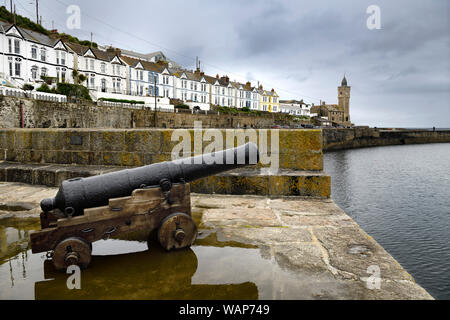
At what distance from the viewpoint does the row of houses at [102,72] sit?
38.2m

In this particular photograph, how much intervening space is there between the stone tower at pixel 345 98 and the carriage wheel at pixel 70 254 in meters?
123

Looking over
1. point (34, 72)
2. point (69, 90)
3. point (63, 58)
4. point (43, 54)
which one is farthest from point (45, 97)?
point (63, 58)

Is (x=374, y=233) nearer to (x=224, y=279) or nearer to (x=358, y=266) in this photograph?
(x=358, y=266)

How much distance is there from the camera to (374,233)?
10.3 meters

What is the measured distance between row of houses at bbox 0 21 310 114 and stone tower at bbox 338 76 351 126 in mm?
54280

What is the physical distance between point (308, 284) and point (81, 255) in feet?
6.50

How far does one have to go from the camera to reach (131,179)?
2945 mm

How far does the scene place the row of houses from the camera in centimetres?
3825

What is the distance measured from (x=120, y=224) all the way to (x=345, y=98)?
126982mm

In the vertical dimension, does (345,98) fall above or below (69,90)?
above

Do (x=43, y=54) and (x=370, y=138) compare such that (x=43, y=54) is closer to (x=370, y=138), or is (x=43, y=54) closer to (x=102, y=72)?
(x=102, y=72)

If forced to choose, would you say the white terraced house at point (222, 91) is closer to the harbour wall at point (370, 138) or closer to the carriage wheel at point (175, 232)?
the harbour wall at point (370, 138)

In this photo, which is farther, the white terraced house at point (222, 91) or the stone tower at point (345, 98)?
the stone tower at point (345, 98)

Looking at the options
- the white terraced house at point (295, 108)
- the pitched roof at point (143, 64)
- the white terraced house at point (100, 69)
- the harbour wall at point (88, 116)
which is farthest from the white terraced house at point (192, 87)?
the white terraced house at point (295, 108)
